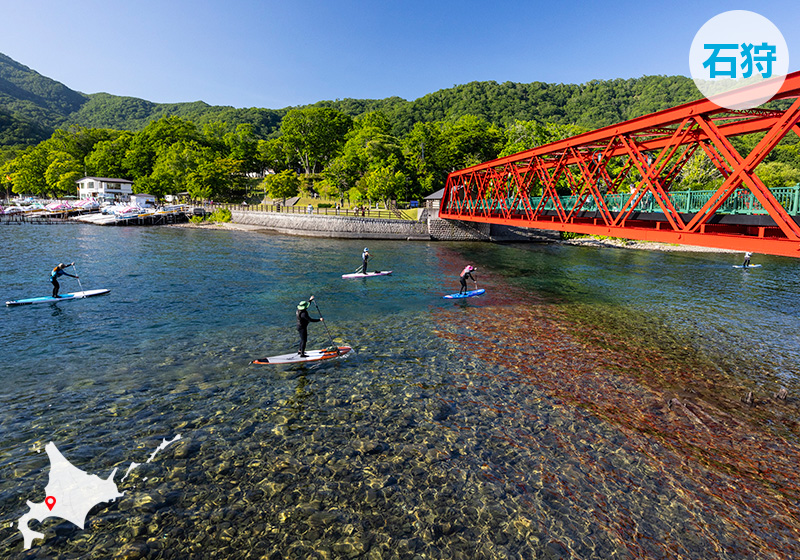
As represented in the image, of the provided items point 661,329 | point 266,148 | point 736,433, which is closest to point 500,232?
point 661,329

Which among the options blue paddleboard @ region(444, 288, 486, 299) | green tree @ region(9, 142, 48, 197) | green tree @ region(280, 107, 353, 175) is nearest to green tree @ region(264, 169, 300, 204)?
green tree @ region(280, 107, 353, 175)

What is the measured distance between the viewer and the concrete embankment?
7156 cm

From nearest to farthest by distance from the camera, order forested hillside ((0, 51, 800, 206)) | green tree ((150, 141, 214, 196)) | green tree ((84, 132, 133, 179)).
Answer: forested hillside ((0, 51, 800, 206)) < green tree ((150, 141, 214, 196)) < green tree ((84, 132, 133, 179))

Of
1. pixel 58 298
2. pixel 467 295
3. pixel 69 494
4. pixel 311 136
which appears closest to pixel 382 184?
pixel 467 295

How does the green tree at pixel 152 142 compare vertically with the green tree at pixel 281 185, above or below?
above

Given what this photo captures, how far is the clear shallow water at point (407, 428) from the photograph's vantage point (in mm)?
7781

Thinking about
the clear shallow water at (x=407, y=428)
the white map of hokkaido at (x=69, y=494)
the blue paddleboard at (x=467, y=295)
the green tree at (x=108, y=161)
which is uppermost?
the green tree at (x=108, y=161)

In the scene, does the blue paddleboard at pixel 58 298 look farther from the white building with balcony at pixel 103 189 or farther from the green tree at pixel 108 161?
the green tree at pixel 108 161

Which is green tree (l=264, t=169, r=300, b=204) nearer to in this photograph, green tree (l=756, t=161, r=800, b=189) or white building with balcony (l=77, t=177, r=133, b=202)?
white building with balcony (l=77, t=177, r=133, b=202)

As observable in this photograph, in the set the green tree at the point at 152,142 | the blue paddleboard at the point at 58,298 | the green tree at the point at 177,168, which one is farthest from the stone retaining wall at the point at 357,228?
the green tree at the point at 152,142

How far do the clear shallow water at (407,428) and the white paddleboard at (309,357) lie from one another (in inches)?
21.0

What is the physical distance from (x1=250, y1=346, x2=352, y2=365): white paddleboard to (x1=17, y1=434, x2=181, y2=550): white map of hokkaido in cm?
624

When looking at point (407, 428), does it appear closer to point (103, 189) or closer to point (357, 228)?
point (357, 228)

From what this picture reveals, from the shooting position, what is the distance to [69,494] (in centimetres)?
856
